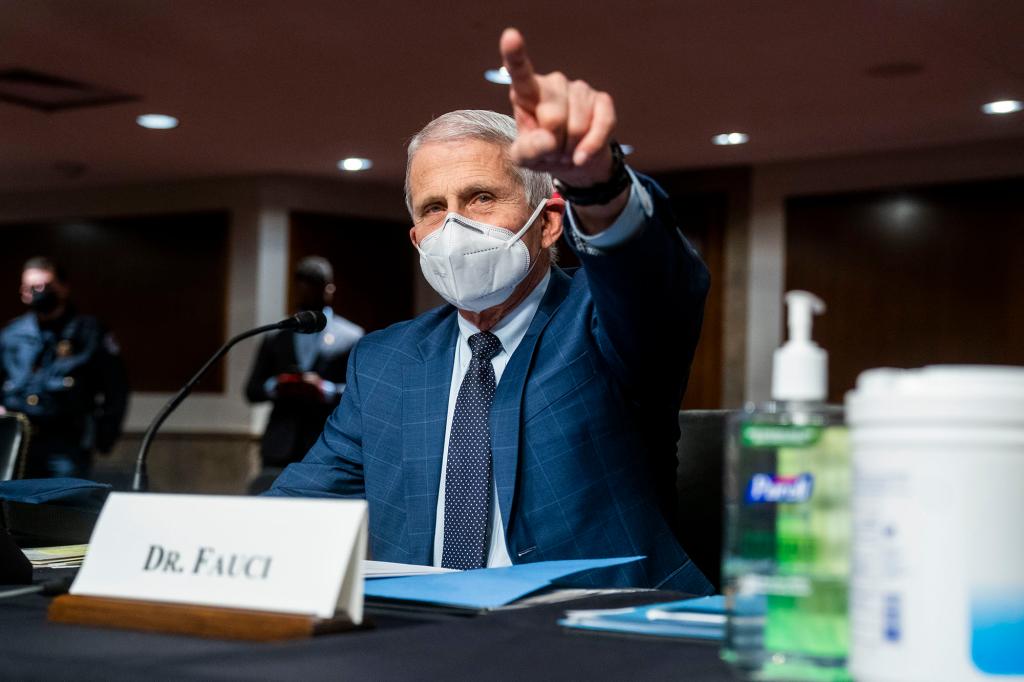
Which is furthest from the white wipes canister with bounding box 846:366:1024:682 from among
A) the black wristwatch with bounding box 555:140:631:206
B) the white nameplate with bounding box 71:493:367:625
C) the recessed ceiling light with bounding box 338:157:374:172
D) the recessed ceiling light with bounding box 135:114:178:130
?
the recessed ceiling light with bounding box 338:157:374:172

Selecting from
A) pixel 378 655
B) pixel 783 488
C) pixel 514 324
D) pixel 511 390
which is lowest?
pixel 378 655

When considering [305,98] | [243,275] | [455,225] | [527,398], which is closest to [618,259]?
[527,398]

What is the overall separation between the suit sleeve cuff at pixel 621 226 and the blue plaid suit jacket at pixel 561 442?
14 cm

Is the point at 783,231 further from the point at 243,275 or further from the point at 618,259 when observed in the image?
the point at 618,259

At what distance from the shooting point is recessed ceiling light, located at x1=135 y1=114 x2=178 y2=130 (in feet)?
24.8

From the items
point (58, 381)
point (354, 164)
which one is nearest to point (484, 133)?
point (58, 381)

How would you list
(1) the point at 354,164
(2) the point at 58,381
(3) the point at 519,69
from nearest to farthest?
(3) the point at 519,69
(2) the point at 58,381
(1) the point at 354,164

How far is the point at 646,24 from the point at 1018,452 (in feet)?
16.7

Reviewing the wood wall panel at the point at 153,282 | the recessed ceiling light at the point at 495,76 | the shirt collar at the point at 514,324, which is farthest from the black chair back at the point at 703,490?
the wood wall panel at the point at 153,282

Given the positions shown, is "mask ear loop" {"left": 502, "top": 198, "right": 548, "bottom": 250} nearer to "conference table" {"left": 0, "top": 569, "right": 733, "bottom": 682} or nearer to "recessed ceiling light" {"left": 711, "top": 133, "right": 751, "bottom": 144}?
"conference table" {"left": 0, "top": 569, "right": 733, "bottom": 682}

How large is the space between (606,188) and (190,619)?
1.85 feet

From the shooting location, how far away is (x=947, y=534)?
568 millimetres

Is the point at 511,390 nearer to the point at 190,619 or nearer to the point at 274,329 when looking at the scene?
the point at 274,329

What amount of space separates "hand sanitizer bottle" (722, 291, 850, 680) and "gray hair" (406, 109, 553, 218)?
1.10 meters
